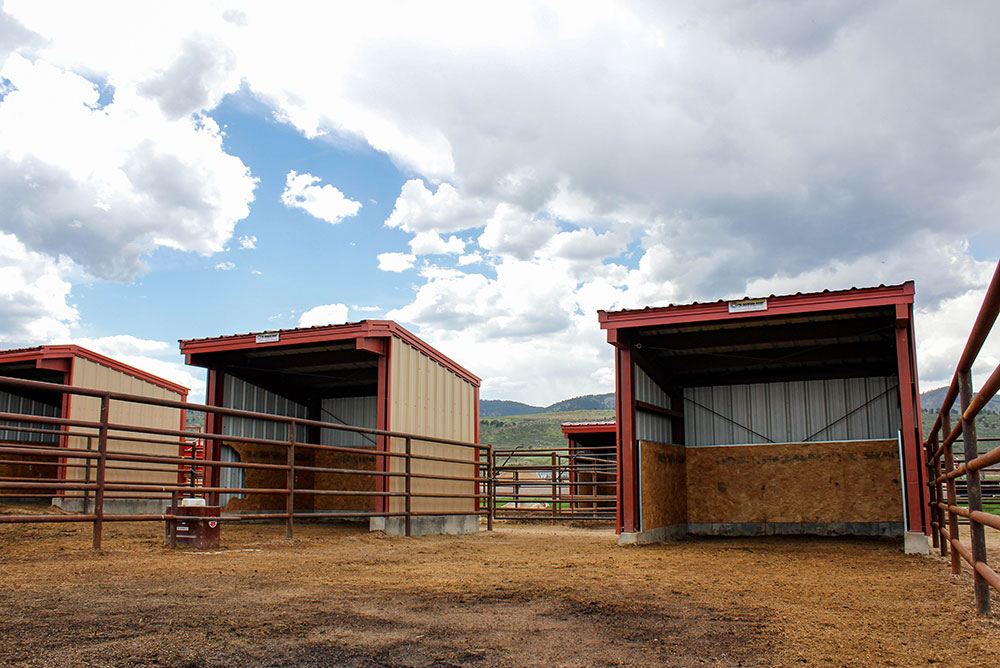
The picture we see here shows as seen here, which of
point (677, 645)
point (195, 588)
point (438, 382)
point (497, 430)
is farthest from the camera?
point (497, 430)

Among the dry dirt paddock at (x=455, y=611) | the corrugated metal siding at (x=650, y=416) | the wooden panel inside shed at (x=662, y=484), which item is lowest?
the dry dirt paddock at (x=455, y=611)

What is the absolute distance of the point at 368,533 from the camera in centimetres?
1100

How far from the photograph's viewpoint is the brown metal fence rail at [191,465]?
6.60m

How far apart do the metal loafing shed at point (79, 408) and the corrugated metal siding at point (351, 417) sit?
307 centimetres

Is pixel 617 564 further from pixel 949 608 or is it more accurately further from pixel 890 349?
pixel 890 349

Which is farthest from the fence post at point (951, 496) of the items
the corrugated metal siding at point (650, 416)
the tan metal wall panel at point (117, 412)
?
the tan metal wall panel at point (117, 412)

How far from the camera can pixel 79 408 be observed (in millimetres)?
15117

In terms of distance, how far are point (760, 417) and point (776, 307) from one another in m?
3.63

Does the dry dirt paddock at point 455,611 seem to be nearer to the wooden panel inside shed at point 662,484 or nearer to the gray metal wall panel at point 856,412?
the wooden panel inside shed at point 662,484

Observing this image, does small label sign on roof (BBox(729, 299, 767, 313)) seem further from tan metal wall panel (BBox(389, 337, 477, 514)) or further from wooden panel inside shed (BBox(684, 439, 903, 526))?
tan metal wall panel (BBox(389, 337, 477, 514))

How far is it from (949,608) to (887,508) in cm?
818

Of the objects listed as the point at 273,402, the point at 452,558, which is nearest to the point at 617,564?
the point at 452,558

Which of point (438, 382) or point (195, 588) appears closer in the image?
point (195, 588)

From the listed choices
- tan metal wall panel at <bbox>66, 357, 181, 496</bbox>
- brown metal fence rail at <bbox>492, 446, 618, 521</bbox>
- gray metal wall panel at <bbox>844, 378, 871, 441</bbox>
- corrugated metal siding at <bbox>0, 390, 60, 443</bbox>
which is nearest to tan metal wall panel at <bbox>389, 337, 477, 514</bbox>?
brown metal fence rail at <bbox>492, 446, 618, 521</bbox>
